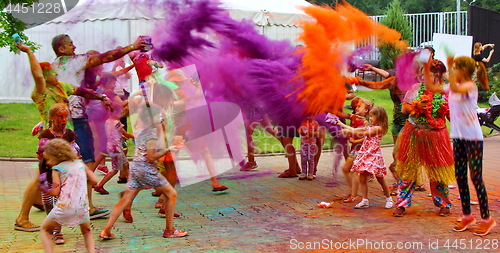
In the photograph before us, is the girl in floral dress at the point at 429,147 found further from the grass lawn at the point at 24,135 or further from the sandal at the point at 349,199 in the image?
the grass lawn at the point at 24,135

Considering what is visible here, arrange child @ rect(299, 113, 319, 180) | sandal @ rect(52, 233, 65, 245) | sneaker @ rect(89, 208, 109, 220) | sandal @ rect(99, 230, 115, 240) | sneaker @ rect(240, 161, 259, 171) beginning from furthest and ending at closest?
sneaker @ rect(240, 161, 259, 171)
child @ rect(299, 113, 319, 180)
sneaker @ rect(89, 208, 109, 220)
sandal @ rect(99, 230, 115, 240)
sandal @ rect(52, 233, 65, 245)

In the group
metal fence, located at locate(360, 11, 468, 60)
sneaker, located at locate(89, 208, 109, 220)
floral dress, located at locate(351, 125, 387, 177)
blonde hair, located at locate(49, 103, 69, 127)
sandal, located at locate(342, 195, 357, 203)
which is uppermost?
metal fence, located at locate(360, 11, 468, 60)

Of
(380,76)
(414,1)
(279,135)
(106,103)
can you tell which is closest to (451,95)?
(380,76)

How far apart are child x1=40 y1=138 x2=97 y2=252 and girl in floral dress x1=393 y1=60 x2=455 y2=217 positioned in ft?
9.83

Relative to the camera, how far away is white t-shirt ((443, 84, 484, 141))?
4.89 meters

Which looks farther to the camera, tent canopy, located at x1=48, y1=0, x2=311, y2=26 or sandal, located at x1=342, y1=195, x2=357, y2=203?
sandal, located at x1=342, y1=195, x2=357, y2=203

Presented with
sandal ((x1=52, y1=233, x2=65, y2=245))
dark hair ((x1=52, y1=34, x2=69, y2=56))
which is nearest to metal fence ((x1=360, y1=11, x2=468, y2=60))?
dark hair ((x1=52, y1=34, x2=69, y2=56))

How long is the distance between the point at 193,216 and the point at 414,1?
3086 cm

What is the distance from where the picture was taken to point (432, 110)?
18.0 ft

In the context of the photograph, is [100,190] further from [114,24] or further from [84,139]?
[114,24]

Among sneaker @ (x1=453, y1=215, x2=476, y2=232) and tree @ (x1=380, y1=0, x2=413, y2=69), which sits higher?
tree @ (x1=380, y1=0, x2=413, y2=69)

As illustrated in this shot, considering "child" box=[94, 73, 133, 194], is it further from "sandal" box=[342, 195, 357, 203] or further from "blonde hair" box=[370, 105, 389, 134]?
"blonde hair" box=[370, 105, 389, 134]

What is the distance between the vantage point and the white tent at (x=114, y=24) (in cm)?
566

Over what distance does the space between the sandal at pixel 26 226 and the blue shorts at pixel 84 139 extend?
86 cm
